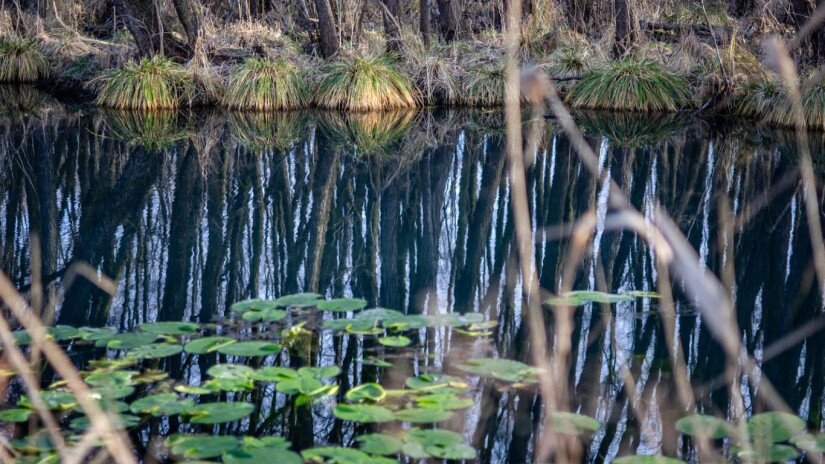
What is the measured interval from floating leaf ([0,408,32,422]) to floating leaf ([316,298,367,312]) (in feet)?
4.56

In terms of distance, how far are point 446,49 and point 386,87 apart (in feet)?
6.05

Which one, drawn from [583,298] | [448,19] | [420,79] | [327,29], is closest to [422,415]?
[583,298]

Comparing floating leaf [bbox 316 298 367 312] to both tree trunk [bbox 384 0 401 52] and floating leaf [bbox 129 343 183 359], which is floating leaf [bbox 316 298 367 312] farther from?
tree trunk [bbox 384 0 401 52]

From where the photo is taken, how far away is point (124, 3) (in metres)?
11.9

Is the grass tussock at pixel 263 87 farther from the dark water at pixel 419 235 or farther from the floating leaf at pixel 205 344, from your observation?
the floating leaf at pixel 205 344

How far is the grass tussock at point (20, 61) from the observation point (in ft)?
44.3

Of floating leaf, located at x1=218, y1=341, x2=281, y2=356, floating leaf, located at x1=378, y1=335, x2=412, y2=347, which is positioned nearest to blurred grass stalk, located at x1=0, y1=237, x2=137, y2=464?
floating leaf, located at x1=218, y1=341, x2=281, y2=356

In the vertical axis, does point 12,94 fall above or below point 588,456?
above

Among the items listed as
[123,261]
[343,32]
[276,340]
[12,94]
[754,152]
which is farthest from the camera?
[343,32]

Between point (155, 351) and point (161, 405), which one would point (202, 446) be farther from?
point (155, 351)

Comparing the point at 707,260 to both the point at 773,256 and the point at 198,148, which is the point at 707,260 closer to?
the point at 773,256

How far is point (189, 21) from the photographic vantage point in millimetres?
12172

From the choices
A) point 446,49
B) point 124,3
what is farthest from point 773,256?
point 124,3

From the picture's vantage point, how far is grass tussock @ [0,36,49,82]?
13508 mm
